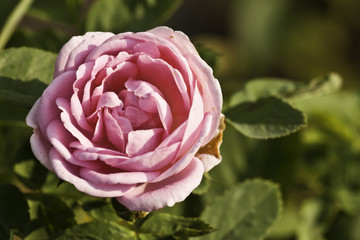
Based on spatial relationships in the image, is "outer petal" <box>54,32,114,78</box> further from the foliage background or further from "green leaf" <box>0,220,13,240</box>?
"green leaf" <box>0,220,13,240</box>

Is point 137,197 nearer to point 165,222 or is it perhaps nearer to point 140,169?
point 140,169

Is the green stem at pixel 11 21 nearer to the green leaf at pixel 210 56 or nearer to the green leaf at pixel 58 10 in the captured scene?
the green leaf at pixel 58 10

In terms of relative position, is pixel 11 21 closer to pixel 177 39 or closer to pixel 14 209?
pixel 14 209

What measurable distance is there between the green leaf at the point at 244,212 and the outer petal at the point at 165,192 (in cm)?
39

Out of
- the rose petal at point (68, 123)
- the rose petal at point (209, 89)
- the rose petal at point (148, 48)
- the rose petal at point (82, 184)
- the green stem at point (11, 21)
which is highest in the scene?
the rose petal at point (148, 48)

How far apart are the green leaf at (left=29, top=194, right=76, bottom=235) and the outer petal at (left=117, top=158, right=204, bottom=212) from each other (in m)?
0.25

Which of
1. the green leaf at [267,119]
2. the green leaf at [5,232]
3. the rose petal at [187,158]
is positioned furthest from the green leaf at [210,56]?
the green leaf at [5,232]

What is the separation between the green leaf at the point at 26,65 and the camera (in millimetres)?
893

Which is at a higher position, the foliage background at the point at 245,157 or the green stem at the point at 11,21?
the green stem at the point at 11,21

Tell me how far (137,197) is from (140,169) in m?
0.04

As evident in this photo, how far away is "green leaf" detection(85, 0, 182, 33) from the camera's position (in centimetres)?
118

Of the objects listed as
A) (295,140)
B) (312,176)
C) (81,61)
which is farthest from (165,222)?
(312,176)

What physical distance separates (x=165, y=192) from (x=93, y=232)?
218 millimetres

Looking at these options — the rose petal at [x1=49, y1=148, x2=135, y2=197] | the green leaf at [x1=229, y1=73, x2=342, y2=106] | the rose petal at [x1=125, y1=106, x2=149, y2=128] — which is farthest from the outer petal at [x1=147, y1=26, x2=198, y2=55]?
the green leaf at [x1=229, y1=73, x2=342, y2=106]
